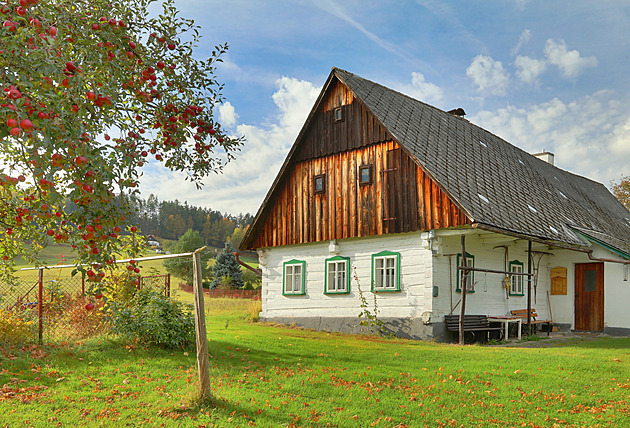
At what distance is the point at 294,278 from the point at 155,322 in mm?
10418

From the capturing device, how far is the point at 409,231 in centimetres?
1648

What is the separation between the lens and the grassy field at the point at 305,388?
6.93 meters

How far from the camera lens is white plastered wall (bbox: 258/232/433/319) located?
16.3 m

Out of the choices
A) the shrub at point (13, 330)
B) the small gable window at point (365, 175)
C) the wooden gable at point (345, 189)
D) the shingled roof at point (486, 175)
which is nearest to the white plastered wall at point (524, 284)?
the shingled roof at point (486, 175)

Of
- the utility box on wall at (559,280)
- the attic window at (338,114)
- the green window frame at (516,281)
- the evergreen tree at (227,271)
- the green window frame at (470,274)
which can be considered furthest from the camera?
the evergreen tree at (227,271)

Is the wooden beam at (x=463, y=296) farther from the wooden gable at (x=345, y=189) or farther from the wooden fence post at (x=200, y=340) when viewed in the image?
the wooden fence post at (x=200, y=340)

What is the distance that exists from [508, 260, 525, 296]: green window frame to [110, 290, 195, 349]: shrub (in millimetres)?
12686

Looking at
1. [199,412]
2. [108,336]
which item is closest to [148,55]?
[199,412]

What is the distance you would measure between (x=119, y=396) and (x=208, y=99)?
4.26 m

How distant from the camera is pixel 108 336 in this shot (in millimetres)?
10820

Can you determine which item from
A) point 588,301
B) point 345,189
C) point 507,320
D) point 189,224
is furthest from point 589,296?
point 189,224

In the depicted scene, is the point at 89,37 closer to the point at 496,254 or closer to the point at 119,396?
the point at 119,396

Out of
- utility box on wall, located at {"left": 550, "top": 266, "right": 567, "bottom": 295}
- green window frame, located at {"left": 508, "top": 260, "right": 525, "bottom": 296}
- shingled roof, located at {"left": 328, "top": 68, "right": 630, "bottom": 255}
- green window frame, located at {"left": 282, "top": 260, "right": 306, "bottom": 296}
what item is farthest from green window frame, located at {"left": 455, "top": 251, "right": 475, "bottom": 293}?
utility box on wall, located at {"left": 550, "top": 266, "right": 567, "bottom": 295}

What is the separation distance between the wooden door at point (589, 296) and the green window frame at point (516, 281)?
2.52 metres
